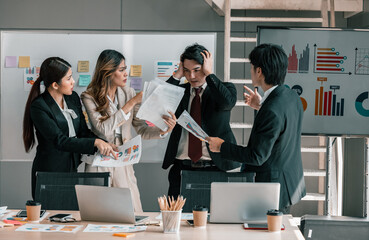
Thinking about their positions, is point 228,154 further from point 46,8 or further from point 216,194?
point 46,8

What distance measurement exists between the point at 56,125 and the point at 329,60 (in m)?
2.23

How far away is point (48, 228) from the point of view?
7.52 feet

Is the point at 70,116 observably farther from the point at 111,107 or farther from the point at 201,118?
the point at 201,118

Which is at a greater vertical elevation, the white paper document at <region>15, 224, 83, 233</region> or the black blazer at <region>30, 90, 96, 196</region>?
the black blazer at <region>30, 90, 96, 196</region>

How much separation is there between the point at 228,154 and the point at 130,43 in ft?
8.39

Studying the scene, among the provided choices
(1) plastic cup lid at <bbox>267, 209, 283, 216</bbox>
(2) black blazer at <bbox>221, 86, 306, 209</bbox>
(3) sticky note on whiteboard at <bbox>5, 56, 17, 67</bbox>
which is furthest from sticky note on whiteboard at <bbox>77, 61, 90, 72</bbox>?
(1) plastic cup lid at <bbox>267, 209, 283, 216</bbox>

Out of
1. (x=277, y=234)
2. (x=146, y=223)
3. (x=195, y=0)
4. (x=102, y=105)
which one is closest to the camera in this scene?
(x=277, y=234)

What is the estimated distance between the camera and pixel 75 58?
498 cm

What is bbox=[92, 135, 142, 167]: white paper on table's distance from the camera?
3012 millimetres

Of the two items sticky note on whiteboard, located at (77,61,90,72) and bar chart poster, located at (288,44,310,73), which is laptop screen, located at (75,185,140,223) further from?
sticky note on whiteboard, located at (77,61,90,72)

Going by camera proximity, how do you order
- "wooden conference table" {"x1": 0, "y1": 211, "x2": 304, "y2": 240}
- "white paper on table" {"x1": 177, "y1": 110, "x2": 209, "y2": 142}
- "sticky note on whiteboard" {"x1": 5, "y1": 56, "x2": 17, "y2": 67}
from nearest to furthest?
"wooden conference table" {"x1": 0, "y1": 211, "x2": 304, "y2": 240}, "white paper on table" {"x1": 177, "y1": 110, "x2": 209, "y2": 142}, "sticky note on whiteboard" {"x1": 5, "y1": 56, "x2": 17, "y2": 67}

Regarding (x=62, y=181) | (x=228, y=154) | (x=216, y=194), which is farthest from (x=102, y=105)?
(x=216, y=194)

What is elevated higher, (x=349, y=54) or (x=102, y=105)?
(x=349, y=54)

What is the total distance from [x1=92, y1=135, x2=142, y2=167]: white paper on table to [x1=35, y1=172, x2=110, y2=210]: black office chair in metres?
0.22
